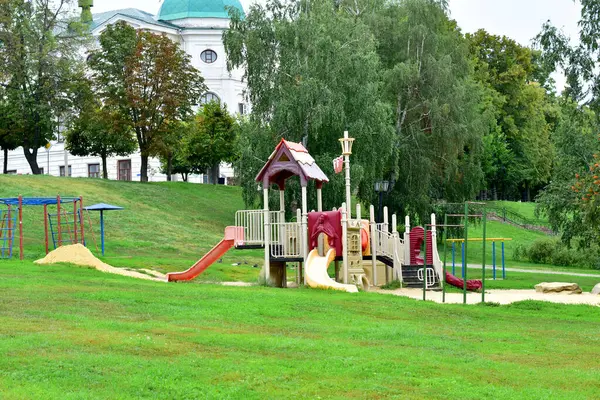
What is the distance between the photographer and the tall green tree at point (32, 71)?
Answer: 6512 cm

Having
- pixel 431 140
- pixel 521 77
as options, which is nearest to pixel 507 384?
pixel 431 140

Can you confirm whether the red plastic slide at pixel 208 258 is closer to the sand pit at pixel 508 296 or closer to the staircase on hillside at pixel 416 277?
the sand pit at pixel 508 296

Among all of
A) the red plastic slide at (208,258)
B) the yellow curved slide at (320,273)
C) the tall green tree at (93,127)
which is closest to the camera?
the yellow curved slide at (320,273)

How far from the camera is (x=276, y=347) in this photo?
49.6 ft

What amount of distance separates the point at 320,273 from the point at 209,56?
71.1 m

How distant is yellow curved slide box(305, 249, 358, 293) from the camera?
26989mm

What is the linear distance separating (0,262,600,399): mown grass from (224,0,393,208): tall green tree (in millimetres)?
24438

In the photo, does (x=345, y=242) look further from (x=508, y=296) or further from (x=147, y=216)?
(x=147, y=216)

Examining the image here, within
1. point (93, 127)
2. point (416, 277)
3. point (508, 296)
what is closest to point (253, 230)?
point (416, 277)

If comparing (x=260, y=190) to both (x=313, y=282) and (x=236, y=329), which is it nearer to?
(x=313, y=282)

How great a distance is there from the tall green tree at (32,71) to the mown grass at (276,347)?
44283mm

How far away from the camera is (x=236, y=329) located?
56.2ft

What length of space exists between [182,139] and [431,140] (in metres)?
23.3

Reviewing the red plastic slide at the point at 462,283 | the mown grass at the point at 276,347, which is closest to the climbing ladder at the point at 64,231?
the red plastic slide at the point at 462,283
